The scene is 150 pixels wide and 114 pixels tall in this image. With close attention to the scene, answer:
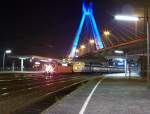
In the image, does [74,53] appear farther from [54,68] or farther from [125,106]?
[125,106]

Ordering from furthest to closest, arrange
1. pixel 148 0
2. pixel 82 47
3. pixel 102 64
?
pixel 102 64
pixel 82 47
pixel 148 0

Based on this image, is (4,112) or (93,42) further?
(93,42)

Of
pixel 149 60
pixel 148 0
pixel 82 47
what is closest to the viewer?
pixel 149 60

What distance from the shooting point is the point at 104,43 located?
9975 centimetres

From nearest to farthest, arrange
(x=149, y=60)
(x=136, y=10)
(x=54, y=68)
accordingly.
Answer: (x=149, y=60) < (x=136, y=10) < (x=54, y=68)

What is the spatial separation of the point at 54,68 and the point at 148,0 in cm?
5404

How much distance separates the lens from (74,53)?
13425 cm

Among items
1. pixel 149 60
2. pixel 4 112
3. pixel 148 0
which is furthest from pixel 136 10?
pixel 4 112

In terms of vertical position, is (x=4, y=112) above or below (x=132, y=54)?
below

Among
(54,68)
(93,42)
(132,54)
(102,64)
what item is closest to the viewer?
(132,54)

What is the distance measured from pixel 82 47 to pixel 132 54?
51462mm

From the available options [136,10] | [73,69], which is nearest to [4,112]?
[136,10]

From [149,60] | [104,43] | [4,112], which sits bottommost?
[4,112]

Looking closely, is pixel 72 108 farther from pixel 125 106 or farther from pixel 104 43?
pixel 104 43
